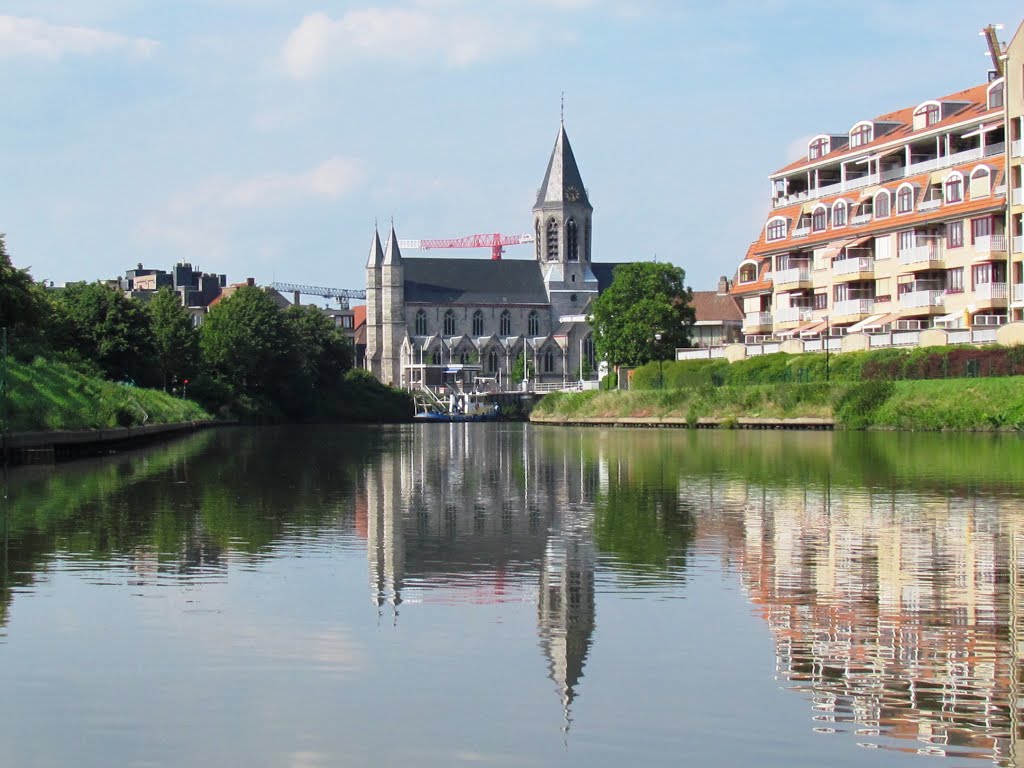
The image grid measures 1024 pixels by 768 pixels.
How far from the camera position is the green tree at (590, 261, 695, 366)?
340 feet

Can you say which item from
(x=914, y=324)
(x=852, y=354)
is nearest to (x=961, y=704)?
(x=852, y=354)

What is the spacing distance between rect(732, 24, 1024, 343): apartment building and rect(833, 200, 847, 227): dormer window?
5 centimetres

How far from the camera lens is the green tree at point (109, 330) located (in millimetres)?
89000

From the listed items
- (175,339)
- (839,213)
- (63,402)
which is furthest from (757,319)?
(63,402)

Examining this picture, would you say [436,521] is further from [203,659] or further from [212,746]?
[212,746]

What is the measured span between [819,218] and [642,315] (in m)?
19.7

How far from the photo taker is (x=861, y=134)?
84562mm

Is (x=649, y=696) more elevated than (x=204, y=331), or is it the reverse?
(x=204, y=331)

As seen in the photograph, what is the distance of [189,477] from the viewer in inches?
1396

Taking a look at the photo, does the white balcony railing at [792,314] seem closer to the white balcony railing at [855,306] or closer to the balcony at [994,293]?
the white balcony railing at [855,306]

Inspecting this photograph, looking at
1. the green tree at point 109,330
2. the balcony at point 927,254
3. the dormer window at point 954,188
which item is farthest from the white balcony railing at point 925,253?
the green tree at point 109,330

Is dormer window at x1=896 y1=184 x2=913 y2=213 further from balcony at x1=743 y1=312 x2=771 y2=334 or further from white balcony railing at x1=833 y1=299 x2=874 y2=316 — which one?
balcony at x1=743 y1=312 x2=771 y2=334

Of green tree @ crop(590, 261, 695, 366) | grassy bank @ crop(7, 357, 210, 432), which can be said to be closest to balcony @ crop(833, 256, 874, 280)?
green tree @ crop(590, 261, 695, 366)

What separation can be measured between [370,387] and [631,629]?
148812 millimetres
